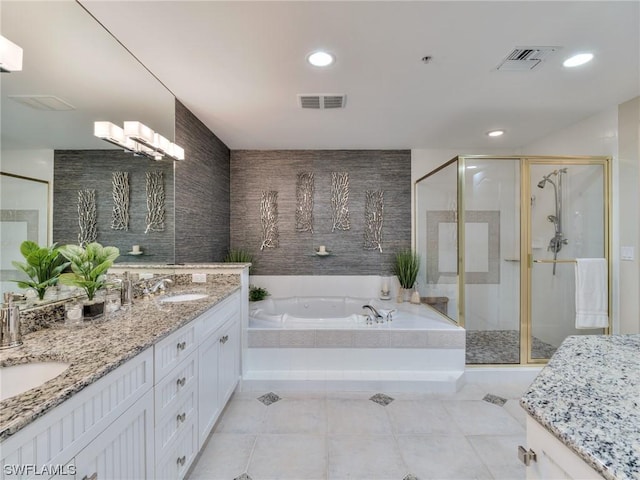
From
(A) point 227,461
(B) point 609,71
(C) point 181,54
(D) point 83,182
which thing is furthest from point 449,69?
(A) point 227,461

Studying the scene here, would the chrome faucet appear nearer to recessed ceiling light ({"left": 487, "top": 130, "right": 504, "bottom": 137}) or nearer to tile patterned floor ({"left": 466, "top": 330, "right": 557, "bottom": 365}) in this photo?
tile patterned floor ({"left": 466, "top": 330, "right": 557, "bottom": 365})

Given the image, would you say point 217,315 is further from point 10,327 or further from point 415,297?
point 415,297

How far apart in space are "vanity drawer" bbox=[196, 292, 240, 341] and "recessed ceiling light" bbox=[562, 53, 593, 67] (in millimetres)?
2830

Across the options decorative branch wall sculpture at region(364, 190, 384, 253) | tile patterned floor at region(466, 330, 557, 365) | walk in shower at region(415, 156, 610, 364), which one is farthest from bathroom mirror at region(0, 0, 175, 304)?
tile patterned floor at region(466, 330, 557, 365)

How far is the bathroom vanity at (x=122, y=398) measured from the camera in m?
0.72

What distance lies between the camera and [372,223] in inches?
149

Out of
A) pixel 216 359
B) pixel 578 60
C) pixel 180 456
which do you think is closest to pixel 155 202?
pixel 216 359

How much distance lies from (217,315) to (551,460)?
1756mm

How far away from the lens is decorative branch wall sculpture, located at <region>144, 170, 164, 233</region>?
7.04 feet

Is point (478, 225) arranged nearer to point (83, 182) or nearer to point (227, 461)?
A: point (227, 461)

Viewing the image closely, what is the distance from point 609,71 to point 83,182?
3.49 meters

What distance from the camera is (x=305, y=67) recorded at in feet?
6.36

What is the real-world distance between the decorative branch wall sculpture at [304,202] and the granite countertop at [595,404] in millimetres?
3014

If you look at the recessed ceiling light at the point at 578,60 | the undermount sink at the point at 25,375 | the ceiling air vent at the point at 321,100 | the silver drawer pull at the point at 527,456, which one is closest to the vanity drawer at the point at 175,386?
the undermount sink at the point at 25,375
